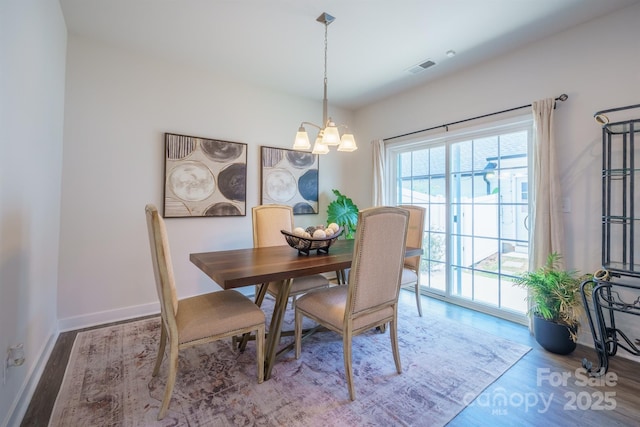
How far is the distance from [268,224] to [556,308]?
2495 mm

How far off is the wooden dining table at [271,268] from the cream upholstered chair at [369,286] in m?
0.18

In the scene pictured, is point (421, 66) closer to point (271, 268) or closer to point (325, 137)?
point (325, 137)

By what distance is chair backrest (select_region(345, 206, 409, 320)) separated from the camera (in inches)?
63.1

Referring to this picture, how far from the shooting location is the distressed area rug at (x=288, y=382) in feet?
4.92

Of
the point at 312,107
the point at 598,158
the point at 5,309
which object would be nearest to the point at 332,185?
the point at 312,107

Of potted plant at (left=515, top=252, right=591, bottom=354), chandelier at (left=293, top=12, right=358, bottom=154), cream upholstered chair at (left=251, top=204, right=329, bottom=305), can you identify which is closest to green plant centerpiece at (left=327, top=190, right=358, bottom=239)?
cream upholstered chair at (left=251, top=204, right=329, bottom=305)

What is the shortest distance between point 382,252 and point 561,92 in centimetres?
227

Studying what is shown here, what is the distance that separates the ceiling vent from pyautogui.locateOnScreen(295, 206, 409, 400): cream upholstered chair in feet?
6.79

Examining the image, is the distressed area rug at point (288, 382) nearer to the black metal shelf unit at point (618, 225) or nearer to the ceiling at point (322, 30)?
the black metal shelf unit at point (618, 225)

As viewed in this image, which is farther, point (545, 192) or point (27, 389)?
point (545, 192)

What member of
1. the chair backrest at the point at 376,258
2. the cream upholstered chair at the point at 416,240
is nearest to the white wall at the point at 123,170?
the cream upholstered chair at the point at 416,240

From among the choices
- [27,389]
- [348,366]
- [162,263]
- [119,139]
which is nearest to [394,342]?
[348,366]

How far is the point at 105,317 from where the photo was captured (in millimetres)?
2670

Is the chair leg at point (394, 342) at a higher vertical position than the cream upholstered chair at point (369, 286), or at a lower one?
lower
